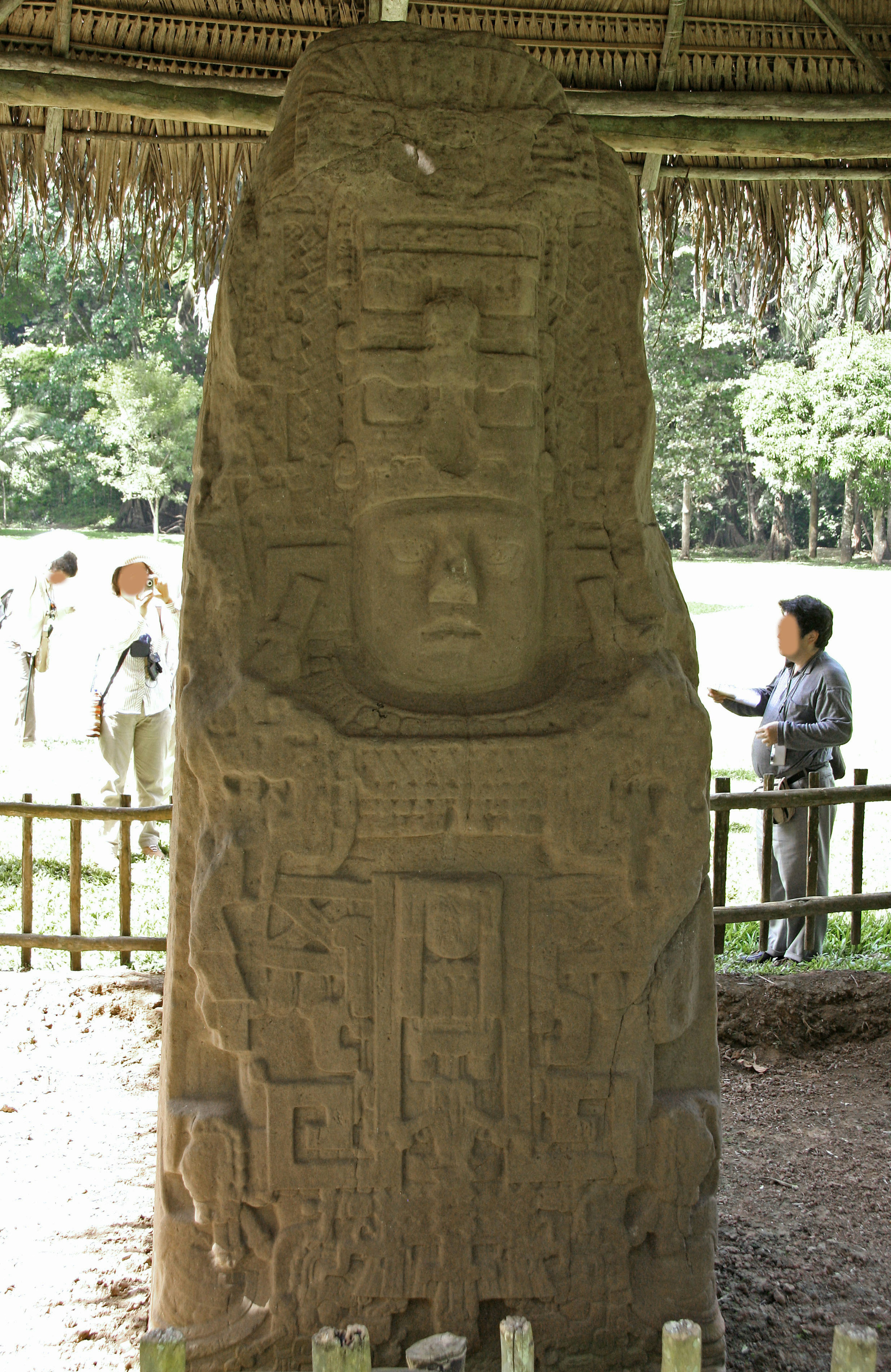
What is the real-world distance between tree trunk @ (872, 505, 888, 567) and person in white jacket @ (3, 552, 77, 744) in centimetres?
1451

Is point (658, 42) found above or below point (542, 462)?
above

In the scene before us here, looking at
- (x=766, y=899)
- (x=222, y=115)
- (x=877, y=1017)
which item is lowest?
(x=877, y=1017)

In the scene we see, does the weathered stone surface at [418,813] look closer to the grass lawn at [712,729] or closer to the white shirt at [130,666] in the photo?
the grass lawn at [712,729]

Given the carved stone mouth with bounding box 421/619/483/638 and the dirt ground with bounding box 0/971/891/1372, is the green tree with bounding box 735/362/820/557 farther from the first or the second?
the carved stone mouth with bounding box 421/619/483/638

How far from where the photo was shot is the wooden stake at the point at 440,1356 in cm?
169

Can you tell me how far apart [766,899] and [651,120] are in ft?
9.57

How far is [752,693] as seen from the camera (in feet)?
16.1

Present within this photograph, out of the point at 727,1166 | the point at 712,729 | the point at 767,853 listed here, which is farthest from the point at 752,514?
the point at 712,729

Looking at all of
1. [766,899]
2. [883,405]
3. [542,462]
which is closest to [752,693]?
[766,899]

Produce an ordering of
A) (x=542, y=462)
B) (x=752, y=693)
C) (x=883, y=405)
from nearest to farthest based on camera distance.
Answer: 1. (x=542, y=462)
2. (x=752, y=693)
3. (x=883, y=405)

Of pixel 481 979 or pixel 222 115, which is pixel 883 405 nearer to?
pixel 222 115

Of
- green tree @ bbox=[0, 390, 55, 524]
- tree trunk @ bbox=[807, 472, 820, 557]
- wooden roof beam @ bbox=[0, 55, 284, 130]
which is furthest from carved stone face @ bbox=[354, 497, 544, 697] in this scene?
tree trunk @ bbox=[807, 472, 820, 557]

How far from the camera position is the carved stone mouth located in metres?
2.32

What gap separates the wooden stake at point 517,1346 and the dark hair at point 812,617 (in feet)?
11.0
